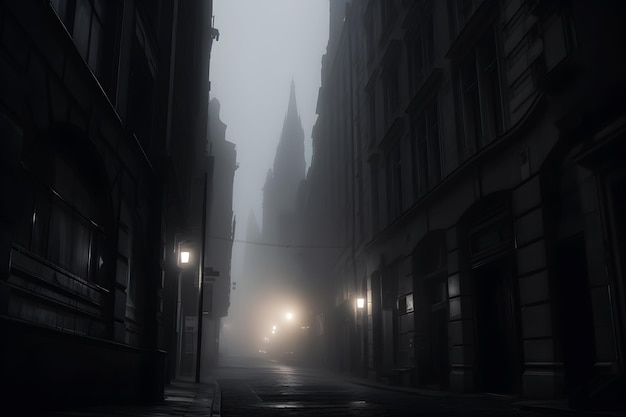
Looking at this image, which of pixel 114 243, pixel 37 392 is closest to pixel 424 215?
pixel 114 243

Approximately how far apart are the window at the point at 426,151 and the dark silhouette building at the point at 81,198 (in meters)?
9.00

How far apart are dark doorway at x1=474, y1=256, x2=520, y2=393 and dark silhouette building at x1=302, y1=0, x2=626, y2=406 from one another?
0.12 ft

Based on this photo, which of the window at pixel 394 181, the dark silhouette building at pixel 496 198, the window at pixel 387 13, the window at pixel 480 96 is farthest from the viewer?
the window at pixel 387 13

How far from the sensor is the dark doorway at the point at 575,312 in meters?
11.5

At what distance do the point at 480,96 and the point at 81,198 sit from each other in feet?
35.4

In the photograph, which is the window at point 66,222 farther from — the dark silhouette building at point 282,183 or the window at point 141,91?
the dark silhouette building at point 282,183

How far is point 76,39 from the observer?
864cm

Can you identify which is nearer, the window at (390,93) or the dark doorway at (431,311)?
the dark doorway at (431,311)

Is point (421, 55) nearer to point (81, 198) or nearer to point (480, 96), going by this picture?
point (480, 96)

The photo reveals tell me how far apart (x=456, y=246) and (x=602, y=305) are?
21.4 ft

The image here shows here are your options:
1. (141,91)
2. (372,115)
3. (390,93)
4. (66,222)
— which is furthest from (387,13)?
(66,222)

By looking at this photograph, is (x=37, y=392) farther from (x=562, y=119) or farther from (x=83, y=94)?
(x=562, y=119)

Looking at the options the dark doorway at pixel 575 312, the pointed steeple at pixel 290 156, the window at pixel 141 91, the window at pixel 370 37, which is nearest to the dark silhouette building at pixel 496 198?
the dark doorway at pixel 575 312

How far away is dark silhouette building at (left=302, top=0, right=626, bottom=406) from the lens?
31.2 ft
